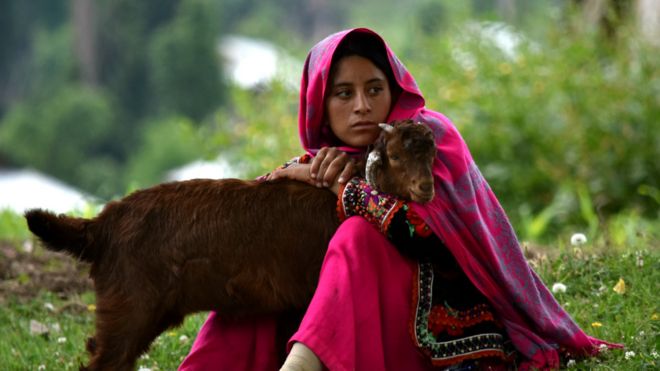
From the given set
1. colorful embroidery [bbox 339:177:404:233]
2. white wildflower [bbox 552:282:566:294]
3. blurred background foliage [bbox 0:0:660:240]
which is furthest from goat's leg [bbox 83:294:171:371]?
blurred background foliage [bbox 0:0:660:240]

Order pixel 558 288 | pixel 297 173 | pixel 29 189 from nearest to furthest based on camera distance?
pixel 297 173 < pixel 558 288 < pixel 29 189

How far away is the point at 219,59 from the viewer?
4662 cm

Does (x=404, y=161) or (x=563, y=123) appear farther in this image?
(x=563, y=123)

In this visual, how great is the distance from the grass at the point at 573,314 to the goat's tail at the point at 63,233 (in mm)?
785

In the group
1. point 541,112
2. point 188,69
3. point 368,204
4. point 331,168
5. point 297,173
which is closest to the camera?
point 368,204

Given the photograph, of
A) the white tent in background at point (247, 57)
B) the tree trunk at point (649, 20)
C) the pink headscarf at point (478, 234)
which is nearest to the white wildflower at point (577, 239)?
the pink headscarf at point (478, 234)

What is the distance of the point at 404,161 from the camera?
3264 mm

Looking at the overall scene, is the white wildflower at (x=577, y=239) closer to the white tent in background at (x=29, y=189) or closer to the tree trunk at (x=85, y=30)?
the white tent in background at (x=29, y=189)

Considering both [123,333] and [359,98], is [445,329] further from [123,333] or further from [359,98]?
[123,333]

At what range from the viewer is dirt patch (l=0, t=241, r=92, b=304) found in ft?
17.9

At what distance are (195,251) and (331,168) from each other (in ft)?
1.72

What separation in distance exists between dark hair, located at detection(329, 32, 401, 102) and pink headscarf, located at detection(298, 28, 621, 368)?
0.02m

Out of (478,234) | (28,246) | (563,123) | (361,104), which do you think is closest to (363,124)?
(361,104)

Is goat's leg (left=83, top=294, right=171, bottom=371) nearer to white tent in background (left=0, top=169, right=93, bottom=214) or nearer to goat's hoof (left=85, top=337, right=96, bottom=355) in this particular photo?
goat's hoof (left=85, top=337, right=96, bottom=355)
